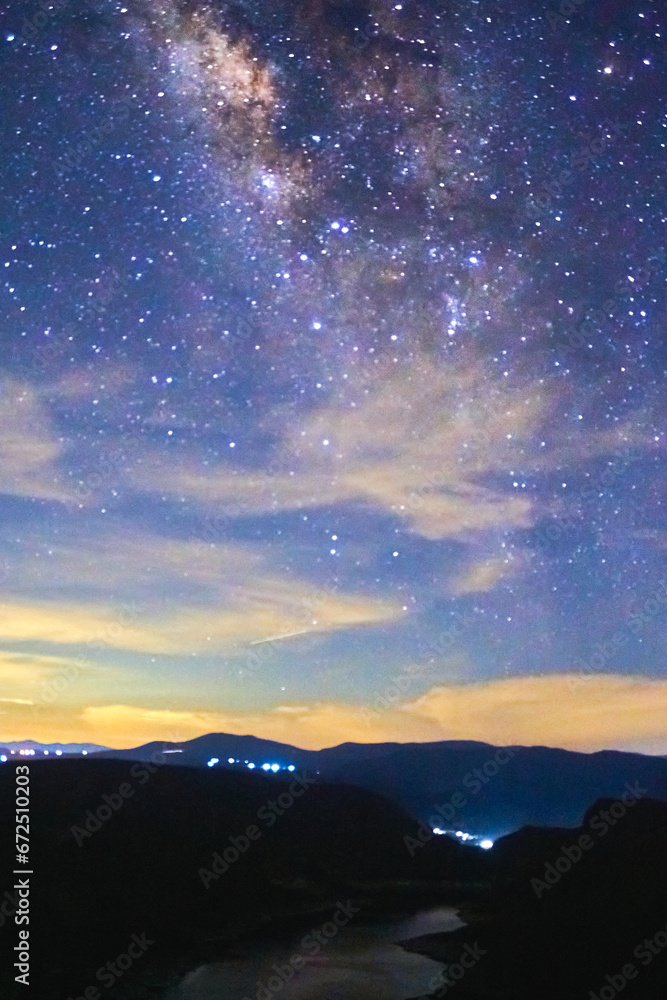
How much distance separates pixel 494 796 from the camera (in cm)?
19750

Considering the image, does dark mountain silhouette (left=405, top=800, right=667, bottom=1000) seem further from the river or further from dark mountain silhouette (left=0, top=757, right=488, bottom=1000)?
dark mountain silhouette (left=0, top=757, right=488, bottom=1000)

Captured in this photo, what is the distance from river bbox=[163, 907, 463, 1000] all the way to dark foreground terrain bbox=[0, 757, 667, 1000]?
1.45 metres

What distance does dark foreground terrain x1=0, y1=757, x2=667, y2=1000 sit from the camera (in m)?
34.2

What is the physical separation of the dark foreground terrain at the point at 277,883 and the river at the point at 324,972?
1454 mm

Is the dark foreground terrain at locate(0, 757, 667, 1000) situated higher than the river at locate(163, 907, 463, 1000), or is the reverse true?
the dark foreground terrain at locate(0, 757, 667, 1000)

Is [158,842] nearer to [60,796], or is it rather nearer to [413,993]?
[60,796]

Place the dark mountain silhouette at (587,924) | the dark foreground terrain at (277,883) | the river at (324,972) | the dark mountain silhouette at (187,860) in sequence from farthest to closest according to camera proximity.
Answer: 1. the dark mountain silhouette at (187,860)
2. the dark foreground terrain at (277,883)
3. the river at (324,972)
4. the dark mountain silhouette at (587,924)

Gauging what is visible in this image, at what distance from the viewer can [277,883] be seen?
5975cm

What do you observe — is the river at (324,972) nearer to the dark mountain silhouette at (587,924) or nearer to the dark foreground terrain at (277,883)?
the dark foreground terrain at (277,883)

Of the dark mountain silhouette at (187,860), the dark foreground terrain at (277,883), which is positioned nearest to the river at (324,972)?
the dark foreground terrain at (277,883)

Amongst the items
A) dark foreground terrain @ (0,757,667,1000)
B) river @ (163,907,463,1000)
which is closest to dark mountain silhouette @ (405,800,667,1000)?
dark foreground terrain @ (0,757,667,1000)

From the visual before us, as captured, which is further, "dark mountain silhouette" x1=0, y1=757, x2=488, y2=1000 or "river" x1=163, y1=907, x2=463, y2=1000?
"dark mountain silhouette" x1=0, y1=757, x2=488, y2=1000

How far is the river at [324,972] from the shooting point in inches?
1342

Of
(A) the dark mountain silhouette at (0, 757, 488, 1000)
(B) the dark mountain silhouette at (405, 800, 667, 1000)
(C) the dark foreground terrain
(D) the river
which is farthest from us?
(A) the dark mountain silhouette at (0, 757, 488, 1000)
